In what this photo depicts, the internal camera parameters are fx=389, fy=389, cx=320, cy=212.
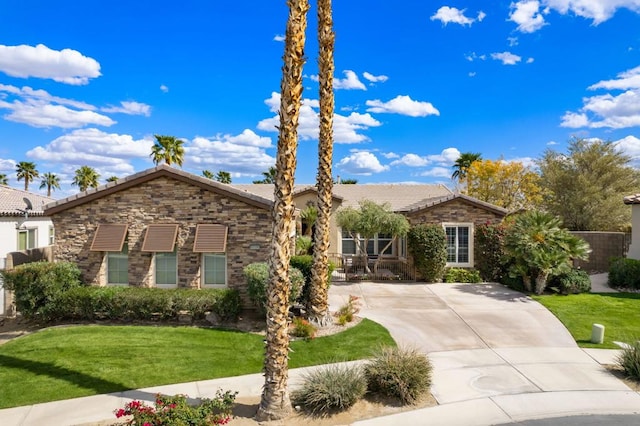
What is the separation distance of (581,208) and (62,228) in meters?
35.5

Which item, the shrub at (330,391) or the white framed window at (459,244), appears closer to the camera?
the shrub at (330,391)

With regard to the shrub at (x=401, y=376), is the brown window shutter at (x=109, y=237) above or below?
above

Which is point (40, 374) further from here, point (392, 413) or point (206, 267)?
point (392, 413)

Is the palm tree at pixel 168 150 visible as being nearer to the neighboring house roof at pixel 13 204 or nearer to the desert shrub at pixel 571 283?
the neighboring house roof at pixel 13 204

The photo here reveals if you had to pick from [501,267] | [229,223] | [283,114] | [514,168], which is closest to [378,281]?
[501,267]

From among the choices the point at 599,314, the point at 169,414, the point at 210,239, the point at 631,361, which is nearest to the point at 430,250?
the point at 599,314

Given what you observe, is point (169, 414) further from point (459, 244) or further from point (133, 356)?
point (459, 244)

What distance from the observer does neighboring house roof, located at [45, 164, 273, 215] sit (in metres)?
14.3

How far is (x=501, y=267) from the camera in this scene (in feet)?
65.0

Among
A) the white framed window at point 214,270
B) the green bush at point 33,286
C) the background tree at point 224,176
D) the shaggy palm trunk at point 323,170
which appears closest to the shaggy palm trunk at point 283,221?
the shaggy palm trunk at point 323,170

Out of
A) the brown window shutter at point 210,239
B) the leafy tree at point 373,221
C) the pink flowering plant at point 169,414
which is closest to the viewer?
the pink flowering plant at point 169,414

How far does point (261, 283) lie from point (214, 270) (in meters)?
2.94

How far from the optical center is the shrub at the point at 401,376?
8344 millimetres

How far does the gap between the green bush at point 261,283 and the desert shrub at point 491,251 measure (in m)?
11.2
